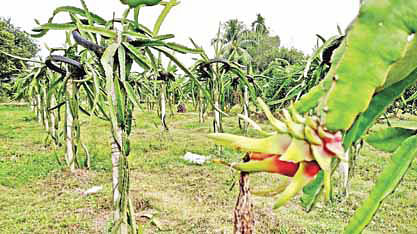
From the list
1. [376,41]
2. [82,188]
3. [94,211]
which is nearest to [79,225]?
[94,211]

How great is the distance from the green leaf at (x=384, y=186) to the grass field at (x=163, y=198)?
857 mm

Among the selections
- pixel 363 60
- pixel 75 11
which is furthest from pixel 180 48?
pixel 363 60

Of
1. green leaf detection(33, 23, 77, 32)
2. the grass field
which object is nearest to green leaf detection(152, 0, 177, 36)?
green leaf detection(33, 23, 77, 32)

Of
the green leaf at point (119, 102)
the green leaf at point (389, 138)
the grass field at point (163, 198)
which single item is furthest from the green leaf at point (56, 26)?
the green leaf at point (389, 138)

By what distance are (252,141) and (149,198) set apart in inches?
79.5

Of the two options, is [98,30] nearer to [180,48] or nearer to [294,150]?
[180,48]

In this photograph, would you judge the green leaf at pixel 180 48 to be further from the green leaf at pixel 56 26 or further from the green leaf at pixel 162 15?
the green leaf at pixel 56 26

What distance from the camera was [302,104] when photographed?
218mm

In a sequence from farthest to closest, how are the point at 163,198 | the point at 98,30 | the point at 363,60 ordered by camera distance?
the point at 163,198
the point at 98,30
the point at 363,60

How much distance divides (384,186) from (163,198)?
6.64 ft

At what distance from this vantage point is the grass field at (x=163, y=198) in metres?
1.77

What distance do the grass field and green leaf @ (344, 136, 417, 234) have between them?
2.81 ft

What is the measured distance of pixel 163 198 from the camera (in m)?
2.17

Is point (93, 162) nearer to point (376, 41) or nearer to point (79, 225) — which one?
point (79, 225)
